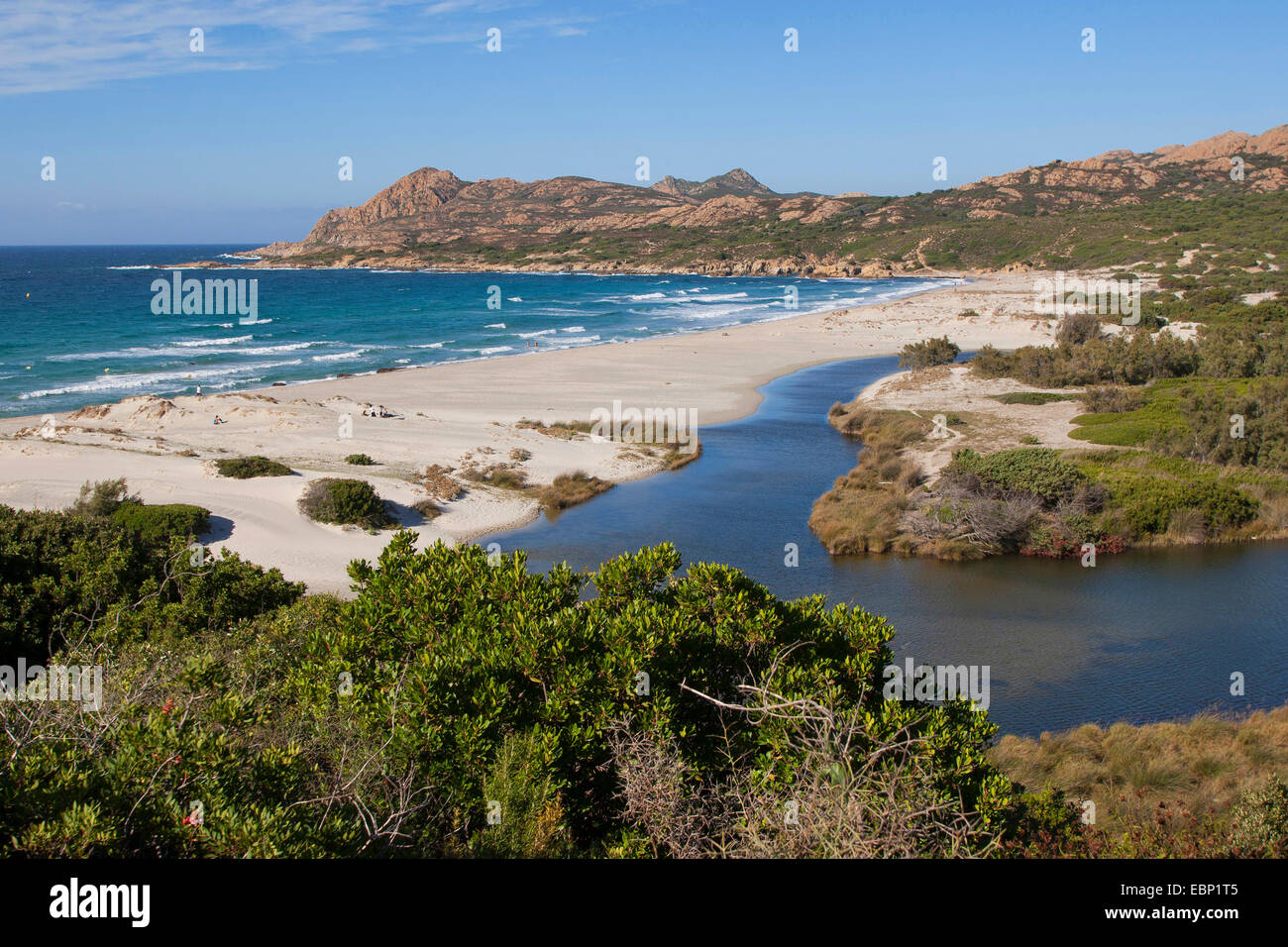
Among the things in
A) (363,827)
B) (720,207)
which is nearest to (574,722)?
(363,827)

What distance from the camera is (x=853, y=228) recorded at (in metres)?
146

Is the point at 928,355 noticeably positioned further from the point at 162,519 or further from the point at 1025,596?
the point at 162,519

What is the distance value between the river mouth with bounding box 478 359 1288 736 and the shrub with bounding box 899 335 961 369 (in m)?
19.5

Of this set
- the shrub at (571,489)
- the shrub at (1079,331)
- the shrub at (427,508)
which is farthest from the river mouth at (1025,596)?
the shrub at (1079,331)

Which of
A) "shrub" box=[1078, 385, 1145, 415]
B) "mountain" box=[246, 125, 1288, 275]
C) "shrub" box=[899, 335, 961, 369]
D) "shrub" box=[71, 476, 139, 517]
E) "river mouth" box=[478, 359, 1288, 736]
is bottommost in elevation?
"river mouth" box=[478, 359, 1288, 736]

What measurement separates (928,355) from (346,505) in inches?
1238

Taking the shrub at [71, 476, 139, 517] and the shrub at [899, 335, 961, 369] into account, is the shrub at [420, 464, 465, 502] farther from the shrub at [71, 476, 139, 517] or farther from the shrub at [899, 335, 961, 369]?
the shrub at [899, 335, 961, 369]

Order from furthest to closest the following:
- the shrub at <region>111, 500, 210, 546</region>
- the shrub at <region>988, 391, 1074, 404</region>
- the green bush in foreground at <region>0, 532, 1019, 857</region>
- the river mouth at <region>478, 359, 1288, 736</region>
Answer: the shrub at <region>988, 391, 1074, 404</region> < the shrub at <region>111, 500, 210, 546</region> < the river mouth at <region>478, 359, 1288, 736</region> < the green bush in foreground at <region>0, 532, 1019, 857</region>

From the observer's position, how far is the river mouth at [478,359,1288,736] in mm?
13281

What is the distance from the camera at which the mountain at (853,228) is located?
4596 inches

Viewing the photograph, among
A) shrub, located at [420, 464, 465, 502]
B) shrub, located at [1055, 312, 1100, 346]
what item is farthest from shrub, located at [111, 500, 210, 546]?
shrub, located at [1055, 312, 1100, 346]

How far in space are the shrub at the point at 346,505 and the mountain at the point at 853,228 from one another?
293 ft

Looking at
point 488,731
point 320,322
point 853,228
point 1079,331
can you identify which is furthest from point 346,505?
point 853,228

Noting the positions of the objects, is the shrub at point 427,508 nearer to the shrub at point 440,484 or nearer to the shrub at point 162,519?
the shrub at point 440,484
